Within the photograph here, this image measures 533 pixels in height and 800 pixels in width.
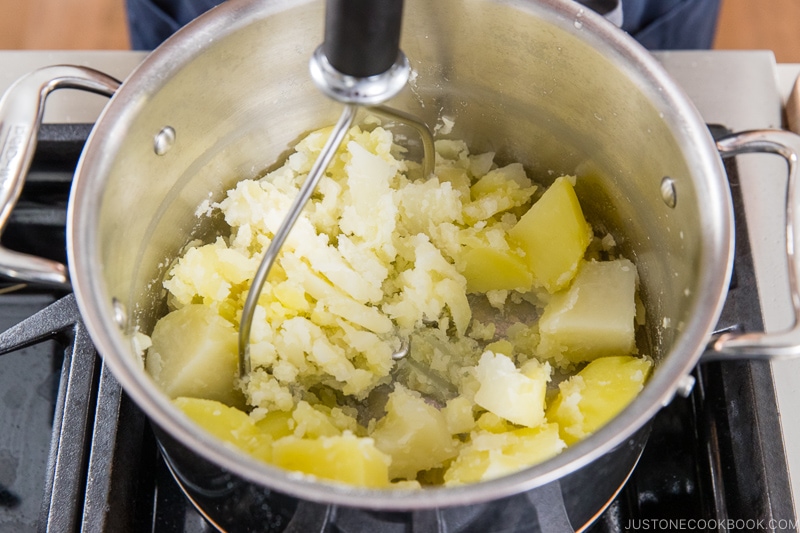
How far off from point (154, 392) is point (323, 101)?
0.45 m

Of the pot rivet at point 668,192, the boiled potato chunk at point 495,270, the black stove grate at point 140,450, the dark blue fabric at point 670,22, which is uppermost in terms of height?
the dark blue fabric at point 670,22

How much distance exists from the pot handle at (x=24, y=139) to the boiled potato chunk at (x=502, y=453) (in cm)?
38

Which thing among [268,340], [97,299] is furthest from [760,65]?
[97,299]

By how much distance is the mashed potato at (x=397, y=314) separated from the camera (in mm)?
728

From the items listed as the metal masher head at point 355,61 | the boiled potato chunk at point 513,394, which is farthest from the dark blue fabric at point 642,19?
the boiled potato chunk at point 513,394

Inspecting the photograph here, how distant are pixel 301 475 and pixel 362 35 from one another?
0.33m

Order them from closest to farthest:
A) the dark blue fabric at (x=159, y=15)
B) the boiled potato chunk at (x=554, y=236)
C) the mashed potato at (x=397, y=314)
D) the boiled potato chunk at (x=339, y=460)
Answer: the boiled potato chunk at (x=339, y=460) < the mashed potato at (x=397, y=314) < the boiled potato chunk at (x=554, y=236) < the dark blue fabric at (x=159, y=15)

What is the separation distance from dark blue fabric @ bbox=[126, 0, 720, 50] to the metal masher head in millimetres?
477

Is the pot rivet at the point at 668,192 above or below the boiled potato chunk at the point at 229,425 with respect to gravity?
above

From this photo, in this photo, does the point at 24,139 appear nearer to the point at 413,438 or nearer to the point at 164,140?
the point at 164,140

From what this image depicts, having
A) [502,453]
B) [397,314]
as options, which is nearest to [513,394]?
[502,453]

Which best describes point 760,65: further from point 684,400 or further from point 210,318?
point 210,318

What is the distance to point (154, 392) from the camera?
55 cm

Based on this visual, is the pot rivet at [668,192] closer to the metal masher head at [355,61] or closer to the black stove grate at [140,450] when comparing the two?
the black stove grate at [140,450]
